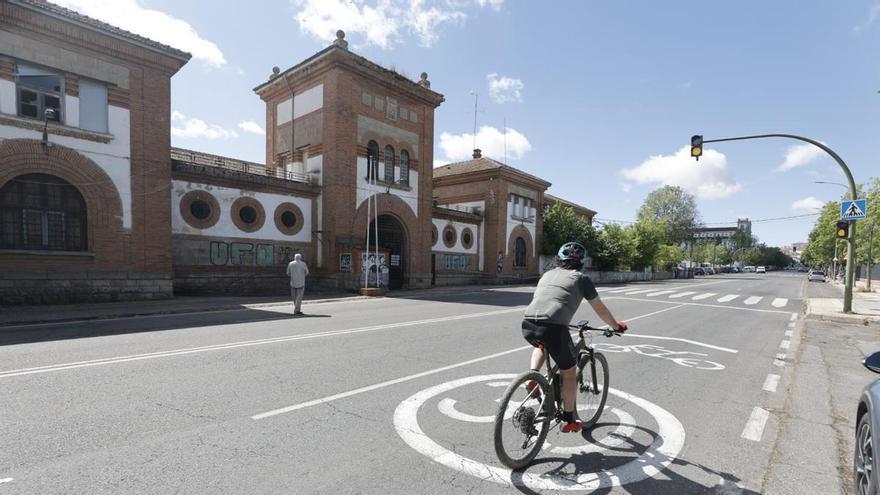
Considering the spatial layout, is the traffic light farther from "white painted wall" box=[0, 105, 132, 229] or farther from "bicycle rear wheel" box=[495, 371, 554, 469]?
"white painted wall" box=[0, 105, 132, 229]

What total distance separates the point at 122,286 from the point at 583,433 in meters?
15.9

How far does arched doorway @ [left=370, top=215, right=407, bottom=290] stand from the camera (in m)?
23.4

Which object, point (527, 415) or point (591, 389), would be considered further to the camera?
point (591, 389)

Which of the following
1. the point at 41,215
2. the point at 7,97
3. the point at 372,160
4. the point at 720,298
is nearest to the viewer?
the point at 7,97

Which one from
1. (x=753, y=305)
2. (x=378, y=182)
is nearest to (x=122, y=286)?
(x=378, y=182)

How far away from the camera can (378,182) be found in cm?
2225

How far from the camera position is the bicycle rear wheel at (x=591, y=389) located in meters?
4.08

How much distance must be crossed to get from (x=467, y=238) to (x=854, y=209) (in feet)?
68.3

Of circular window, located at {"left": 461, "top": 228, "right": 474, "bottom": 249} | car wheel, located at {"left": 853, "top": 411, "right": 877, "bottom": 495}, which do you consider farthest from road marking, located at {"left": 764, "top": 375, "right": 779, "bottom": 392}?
circular window, located at {"left": 461, "top": 228, "right": 474, "bottom": 249}

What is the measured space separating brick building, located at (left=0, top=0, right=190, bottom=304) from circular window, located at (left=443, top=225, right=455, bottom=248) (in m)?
17.0

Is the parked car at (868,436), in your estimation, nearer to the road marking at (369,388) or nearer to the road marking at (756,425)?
the road marking at (756,425)

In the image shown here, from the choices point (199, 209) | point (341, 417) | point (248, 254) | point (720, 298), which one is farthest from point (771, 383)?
point (199, 209)

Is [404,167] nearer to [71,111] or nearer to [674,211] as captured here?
[71,111]

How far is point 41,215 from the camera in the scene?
13125 millimetres
